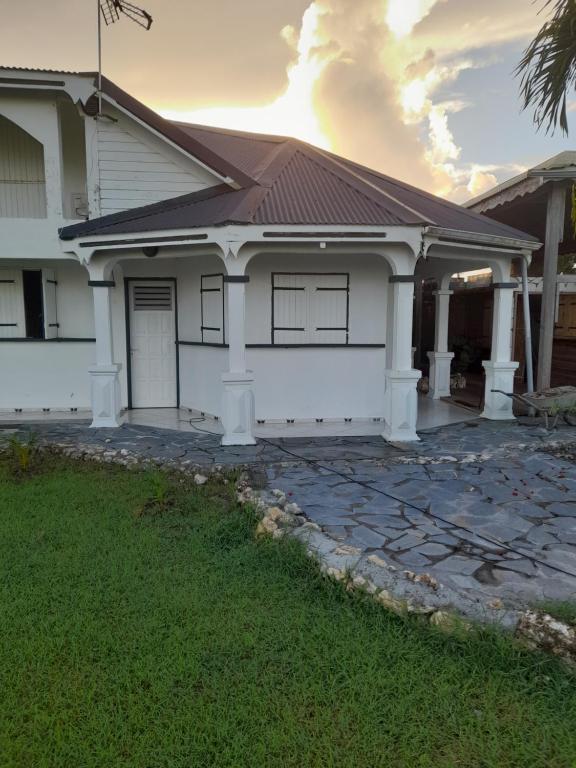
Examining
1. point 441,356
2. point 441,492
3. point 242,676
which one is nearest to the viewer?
point 242,676

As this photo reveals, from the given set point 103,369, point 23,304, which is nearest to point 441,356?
point 103,369

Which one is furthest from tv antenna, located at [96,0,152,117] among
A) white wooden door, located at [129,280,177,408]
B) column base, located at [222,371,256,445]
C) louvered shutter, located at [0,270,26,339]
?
column base, located at [222,371,256,445]

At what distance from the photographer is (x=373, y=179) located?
9.75 m

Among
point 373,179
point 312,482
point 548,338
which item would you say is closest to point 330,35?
point 373,179

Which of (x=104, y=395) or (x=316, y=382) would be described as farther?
(x=316, y=382)

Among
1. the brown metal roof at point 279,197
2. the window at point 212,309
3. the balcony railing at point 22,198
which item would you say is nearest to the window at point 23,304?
the balcony railing at point 22,198

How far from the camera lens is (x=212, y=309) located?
9.16 metres

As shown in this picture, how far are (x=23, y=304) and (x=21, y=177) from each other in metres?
2.33

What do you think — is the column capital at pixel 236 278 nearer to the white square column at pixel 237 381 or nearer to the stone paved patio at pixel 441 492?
the white square column at pixel 237 381

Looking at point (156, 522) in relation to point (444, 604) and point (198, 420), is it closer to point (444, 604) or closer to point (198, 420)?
point (444, 604)

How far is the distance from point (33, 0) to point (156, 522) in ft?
34.5

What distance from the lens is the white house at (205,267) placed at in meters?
7.60

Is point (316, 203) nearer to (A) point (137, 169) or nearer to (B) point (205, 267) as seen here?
(B) point (205, 267)

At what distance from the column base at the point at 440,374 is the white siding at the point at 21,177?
843cm
